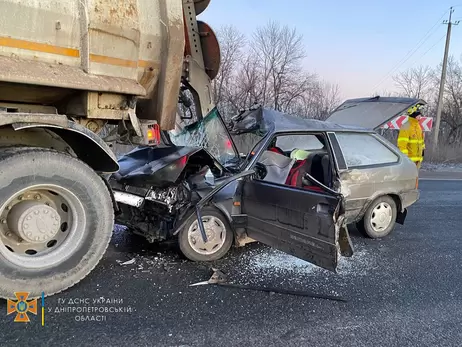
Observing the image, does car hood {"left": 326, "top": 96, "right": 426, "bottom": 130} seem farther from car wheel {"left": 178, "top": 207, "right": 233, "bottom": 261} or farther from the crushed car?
car wheel {"left": 178, "top": 207, "right": 233, "bottom": 261}

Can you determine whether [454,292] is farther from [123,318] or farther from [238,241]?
[123,318]

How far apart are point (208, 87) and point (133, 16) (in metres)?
1.31

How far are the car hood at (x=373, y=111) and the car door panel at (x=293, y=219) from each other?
3.54m

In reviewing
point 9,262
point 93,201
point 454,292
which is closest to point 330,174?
point 454,292

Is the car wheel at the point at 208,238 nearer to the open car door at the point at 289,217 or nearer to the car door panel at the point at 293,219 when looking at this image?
the open car door at the point at 289,217

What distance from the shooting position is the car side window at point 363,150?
4.74 metres

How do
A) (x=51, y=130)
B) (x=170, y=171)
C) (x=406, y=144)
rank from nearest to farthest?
(x=51, y=130), (x=170, y=171), (x=406, y=144)

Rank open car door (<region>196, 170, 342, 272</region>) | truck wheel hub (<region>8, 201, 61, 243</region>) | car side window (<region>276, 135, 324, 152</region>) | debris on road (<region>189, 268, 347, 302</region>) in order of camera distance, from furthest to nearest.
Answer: car side window (<region>276, 135, 324, 152</region>) → debris on road (<region>189, 268, 347, 302</region>) → open car door (<region>196, 170, 342, 272</region>) → truck wheel hub (<region>8, 201, 61, 243</region>)

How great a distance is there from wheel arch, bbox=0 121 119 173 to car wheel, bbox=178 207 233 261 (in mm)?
997

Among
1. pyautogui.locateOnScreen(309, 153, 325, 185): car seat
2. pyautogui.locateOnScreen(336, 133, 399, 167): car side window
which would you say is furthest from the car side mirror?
pyautogui.locateOnScreen(336, 133, 399, 167): car side window

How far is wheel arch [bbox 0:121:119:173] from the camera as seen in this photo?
2.81 meters

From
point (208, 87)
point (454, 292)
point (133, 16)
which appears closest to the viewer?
point (133, 16)

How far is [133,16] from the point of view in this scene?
3258mm

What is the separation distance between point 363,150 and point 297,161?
0.92m
